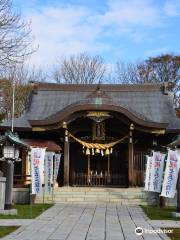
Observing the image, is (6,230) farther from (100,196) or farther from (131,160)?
(131,160)

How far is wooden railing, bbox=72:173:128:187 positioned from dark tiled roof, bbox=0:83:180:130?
480 centimetres

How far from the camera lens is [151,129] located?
23.4 m

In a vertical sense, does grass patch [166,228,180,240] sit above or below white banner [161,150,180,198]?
below

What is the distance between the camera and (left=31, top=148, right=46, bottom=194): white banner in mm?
15992

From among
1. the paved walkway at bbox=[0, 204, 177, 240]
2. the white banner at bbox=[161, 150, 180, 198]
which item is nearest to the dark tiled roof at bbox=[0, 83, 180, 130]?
the white banner at bbox=[161, 150, 180, 198]

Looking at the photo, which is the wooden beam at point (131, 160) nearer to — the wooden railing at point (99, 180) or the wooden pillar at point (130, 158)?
the wooden pillar at point (130, 158)

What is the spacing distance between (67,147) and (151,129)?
4.54 metres

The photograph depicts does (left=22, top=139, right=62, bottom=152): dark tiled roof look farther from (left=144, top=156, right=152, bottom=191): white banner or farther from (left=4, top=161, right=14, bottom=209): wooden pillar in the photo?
(left=4, top=161, right=14, bottom=209): wooden pillar

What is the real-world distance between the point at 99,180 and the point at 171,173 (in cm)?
954

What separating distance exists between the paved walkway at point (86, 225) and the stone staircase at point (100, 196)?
338cm

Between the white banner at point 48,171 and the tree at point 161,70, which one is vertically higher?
the tree at point 161,70

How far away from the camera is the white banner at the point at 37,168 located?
630 inches

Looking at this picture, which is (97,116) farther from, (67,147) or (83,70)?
(83,70)

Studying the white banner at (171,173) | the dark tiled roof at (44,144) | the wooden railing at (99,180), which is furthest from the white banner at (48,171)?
the wooden railing at (99,180)
